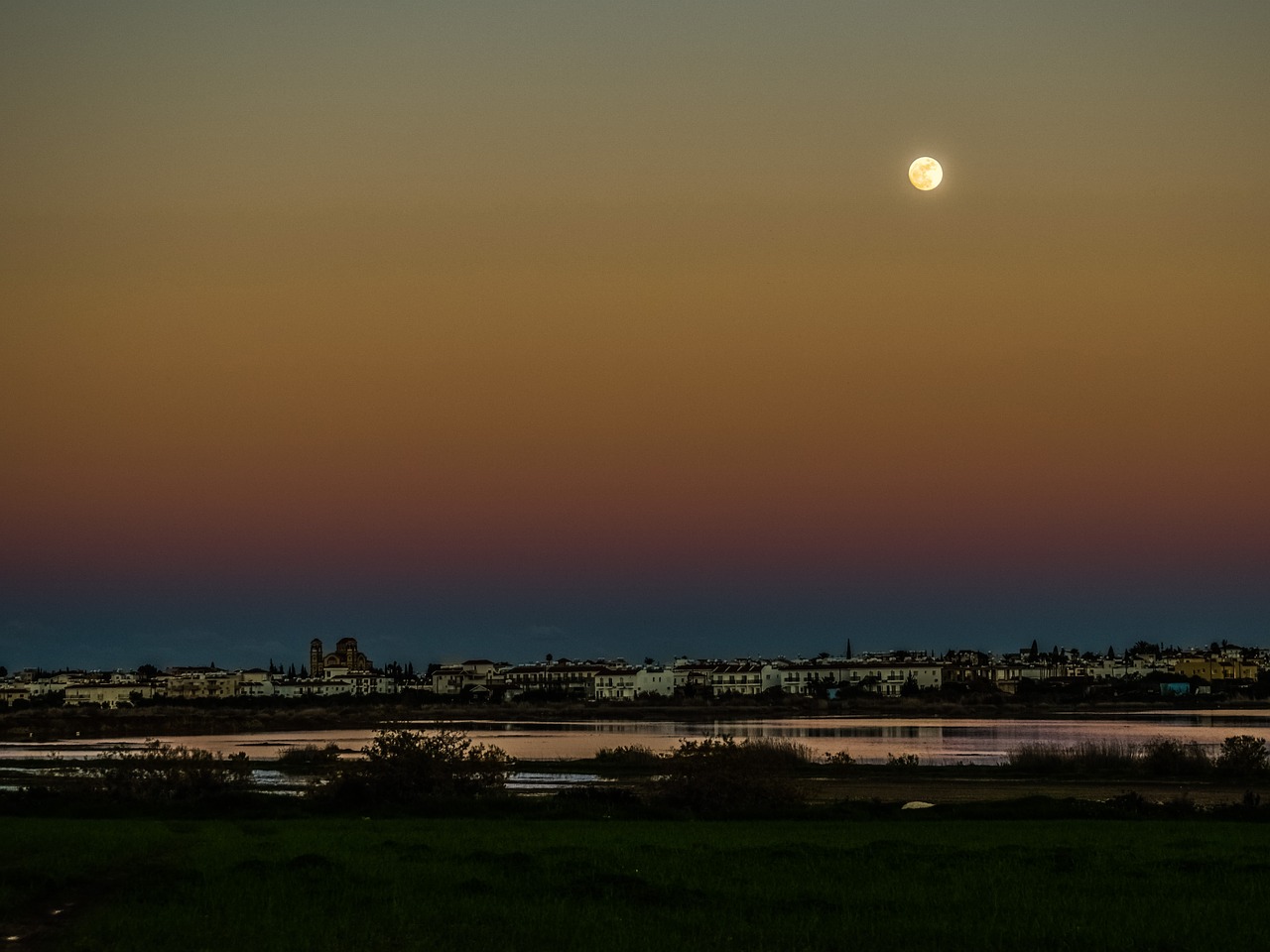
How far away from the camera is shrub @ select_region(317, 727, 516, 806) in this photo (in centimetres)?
3534

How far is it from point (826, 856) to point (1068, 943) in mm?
7299

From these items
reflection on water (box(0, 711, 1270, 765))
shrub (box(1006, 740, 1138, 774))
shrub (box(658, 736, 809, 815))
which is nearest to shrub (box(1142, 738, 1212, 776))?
shrub (box(1006, 740, 1138, 774))

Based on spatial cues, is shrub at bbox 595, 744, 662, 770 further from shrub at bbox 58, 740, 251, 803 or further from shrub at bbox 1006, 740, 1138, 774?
shrub at bbox 58, 740, 251, 803

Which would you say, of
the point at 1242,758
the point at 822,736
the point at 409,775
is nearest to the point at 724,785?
the point at 409,775

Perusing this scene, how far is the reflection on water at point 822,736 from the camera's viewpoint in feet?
229

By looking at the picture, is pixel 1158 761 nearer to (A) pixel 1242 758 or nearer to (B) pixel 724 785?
(A) pixel 1242 758

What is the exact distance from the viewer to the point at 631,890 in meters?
19.6

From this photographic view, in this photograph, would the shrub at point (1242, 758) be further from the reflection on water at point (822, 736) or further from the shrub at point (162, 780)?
the shrub at point (162, 780)

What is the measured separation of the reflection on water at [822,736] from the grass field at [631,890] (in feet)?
116

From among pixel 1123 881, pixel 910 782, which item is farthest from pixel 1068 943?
pixel 910 782

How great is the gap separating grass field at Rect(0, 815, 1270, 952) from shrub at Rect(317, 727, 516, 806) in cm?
718

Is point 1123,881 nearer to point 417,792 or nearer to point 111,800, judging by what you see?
point 417,792

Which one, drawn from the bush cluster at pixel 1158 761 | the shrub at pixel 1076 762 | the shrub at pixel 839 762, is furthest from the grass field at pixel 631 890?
the shrub at pixel 839 762

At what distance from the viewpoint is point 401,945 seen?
1627 cm
